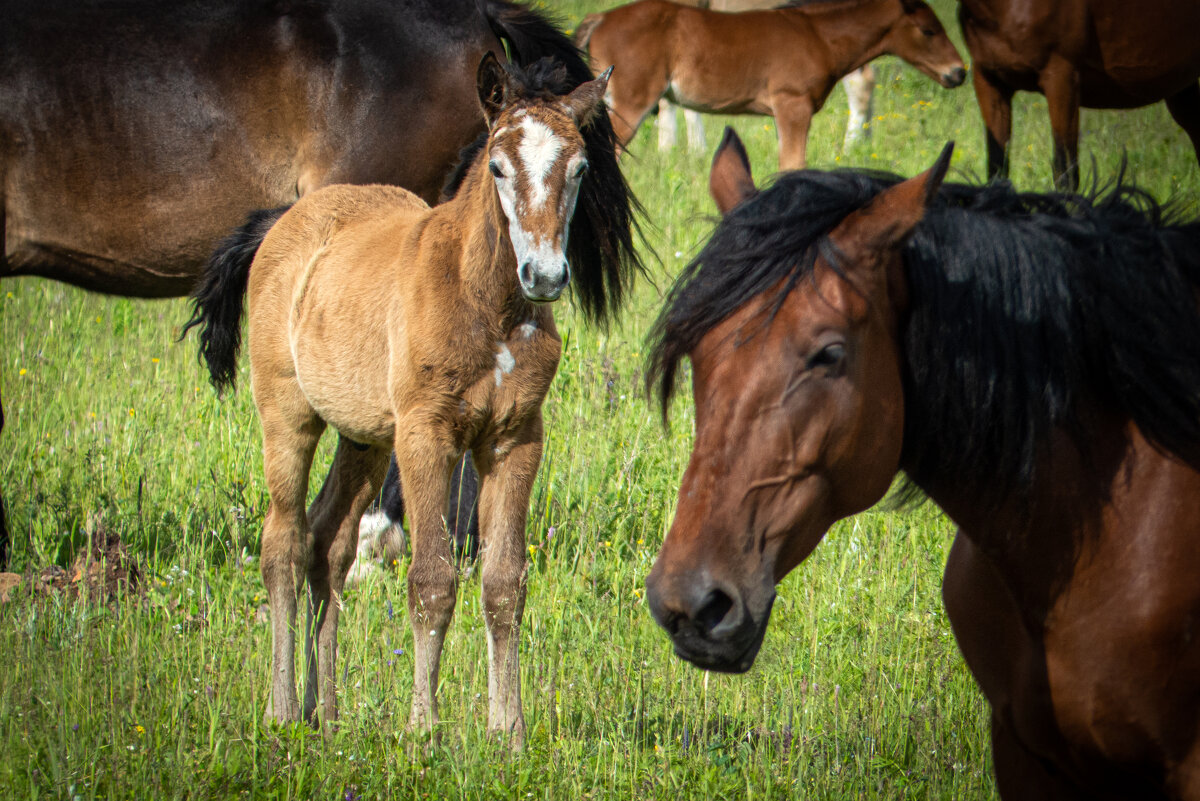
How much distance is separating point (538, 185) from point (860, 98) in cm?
1094

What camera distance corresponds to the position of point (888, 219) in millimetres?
1936

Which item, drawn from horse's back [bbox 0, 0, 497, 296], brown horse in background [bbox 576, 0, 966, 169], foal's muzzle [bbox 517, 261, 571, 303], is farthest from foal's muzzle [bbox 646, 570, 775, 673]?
brown horse in background [bbox 576, 0, 966, 169]

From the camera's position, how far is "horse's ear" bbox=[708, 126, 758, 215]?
2316mm

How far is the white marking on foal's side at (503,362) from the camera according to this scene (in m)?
3.54

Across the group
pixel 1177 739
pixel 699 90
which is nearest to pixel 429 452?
pixel 1177 739

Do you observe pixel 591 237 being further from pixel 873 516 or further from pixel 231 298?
pixel 873 516

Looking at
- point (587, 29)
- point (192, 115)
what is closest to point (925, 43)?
point (587, 29)

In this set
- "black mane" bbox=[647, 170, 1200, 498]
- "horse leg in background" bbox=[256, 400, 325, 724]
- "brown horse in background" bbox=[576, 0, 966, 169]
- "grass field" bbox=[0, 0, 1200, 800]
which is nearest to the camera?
"black mane" bbox=[647, 170, 1200, 498]

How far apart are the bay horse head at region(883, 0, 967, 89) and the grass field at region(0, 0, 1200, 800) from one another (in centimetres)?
694

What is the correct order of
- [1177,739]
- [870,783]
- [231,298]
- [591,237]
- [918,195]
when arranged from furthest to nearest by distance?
[231,298]
[591,237]
[870,783]
[1177,739]
[918,195]

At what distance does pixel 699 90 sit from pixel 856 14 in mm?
1892

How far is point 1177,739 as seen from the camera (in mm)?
2100

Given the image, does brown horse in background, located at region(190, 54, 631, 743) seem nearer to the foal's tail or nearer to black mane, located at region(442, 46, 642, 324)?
black mane, located at region(442, 46, 642, 324)

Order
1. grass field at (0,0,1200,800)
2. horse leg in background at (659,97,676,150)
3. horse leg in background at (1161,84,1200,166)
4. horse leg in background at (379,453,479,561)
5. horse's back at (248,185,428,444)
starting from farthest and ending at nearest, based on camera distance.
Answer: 1. horse leg in background at (659,97,676,150)
2. horse leg in background at (1161,84,1200,166)
3. horse leg in background at (379,453,479,561)
4. horse's back at (248,185,428,444)
5. grass field at (0,0,1200,800)
